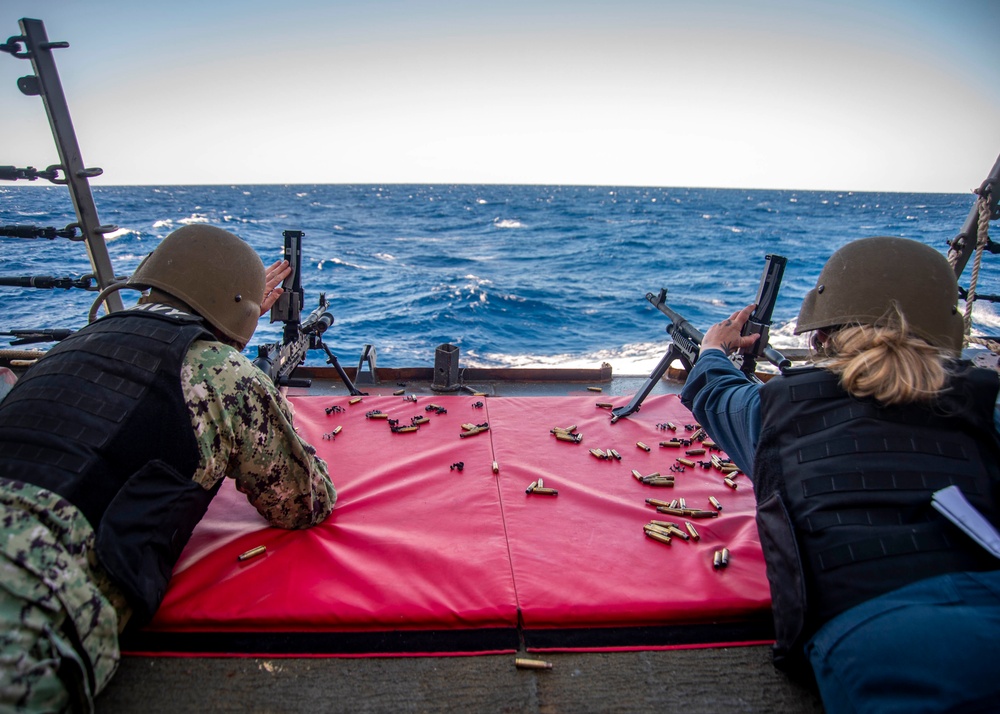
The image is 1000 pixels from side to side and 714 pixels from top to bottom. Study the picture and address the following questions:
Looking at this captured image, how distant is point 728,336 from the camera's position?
11.2ft

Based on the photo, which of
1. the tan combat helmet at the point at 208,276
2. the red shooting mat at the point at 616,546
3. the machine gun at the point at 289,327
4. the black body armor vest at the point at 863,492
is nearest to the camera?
the black body armor vest at the point at 863,492

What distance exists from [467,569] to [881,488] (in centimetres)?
188

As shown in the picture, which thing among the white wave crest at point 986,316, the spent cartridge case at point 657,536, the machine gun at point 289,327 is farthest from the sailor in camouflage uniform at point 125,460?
the white wave crest at point 986,316

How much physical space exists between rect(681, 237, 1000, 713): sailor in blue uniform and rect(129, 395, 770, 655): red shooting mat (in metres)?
0.60

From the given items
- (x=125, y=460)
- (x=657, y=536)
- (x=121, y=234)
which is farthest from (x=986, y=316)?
(x=121, y=234)

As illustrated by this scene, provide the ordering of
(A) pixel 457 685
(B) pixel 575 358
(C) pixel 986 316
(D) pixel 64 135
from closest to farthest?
(A) pixel 457 685, (D) pixel 64 135, (B) pixel 575 358, (C) pixel 986 316

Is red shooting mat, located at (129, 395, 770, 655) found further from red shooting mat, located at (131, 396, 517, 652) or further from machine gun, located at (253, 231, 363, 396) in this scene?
machine gun, located at (253, 231, 363, 396)

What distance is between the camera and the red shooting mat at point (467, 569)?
2.48 meters

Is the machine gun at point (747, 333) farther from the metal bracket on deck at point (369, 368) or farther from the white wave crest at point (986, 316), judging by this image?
the white wave crest at point (986, 316)

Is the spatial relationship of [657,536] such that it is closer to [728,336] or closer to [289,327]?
[728,336]

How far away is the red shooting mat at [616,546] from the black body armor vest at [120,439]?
5.32 ft

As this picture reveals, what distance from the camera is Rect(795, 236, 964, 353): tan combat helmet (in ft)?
7.89

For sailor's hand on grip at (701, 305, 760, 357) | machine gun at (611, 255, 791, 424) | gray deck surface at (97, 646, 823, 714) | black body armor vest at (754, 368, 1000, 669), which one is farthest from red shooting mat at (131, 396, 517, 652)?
machine gun at (611, 255, 791, 424)

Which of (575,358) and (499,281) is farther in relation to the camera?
(499,281)
